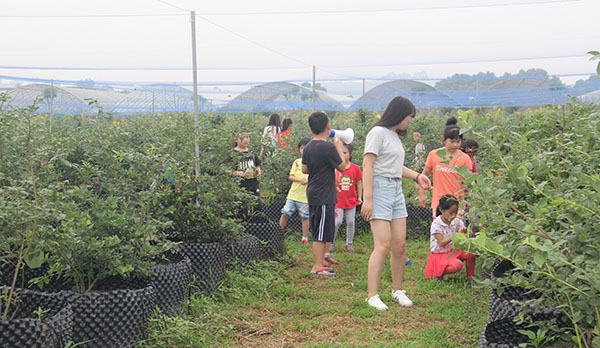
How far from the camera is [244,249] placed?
5324mm

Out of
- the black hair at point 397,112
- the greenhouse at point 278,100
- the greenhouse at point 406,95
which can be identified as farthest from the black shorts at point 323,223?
the greenhouse at point 278,100

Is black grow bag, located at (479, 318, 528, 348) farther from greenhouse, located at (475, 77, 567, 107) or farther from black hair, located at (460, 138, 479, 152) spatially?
greenhouse, located at (475, 77, 567, 107)

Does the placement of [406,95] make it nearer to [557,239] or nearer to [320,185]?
[320,185]

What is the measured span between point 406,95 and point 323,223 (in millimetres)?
13647

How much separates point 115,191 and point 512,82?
20.7m

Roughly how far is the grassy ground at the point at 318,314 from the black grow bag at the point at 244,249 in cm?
13

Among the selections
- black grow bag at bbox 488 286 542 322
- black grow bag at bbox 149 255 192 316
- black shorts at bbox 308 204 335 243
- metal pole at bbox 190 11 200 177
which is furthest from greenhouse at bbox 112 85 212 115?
black grow bag at bbox 488 286 542 322

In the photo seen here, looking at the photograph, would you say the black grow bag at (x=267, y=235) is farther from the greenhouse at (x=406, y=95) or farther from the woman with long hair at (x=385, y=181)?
the greenhouse at (x=406, y=95)

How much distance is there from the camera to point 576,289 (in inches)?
87.0

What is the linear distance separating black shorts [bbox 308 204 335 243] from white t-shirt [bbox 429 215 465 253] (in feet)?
3.31

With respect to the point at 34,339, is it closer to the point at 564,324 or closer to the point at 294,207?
the point at 564,324

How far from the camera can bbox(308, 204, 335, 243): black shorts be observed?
5645 mm

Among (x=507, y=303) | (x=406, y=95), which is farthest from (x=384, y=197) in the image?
(x=406, y=95)

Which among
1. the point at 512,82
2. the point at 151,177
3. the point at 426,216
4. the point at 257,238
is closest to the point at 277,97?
the point at 512,82
